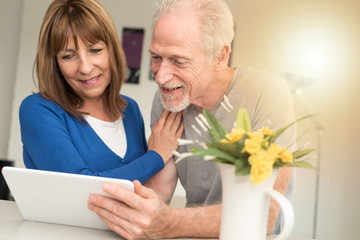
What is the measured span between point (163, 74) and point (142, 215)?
670 mm

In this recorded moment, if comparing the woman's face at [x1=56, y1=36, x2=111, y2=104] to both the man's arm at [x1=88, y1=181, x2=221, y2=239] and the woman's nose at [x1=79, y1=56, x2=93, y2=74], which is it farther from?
the man's arm at [x1=88, y1=181, x2=221, y2=239]

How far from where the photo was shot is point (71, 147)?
5.32ft

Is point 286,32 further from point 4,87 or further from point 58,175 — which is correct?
point 58,175

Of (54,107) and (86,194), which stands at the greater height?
(54,107)

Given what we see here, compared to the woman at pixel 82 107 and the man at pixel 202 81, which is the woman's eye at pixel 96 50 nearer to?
the woman at pixel 82 107

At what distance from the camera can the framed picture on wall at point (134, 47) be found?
17.0 ft

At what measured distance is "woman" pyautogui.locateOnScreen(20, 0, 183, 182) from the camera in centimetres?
163

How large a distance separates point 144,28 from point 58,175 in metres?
4.03

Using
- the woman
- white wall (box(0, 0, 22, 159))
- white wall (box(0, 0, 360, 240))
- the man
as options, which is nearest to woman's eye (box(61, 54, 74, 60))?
the woman

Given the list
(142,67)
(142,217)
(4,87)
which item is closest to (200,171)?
(142,217)

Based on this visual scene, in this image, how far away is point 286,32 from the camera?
5098mm

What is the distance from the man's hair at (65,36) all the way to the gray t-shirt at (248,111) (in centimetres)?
43

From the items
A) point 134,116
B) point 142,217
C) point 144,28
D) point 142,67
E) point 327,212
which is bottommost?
point 327,212

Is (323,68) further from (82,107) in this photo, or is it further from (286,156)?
(286,156)
